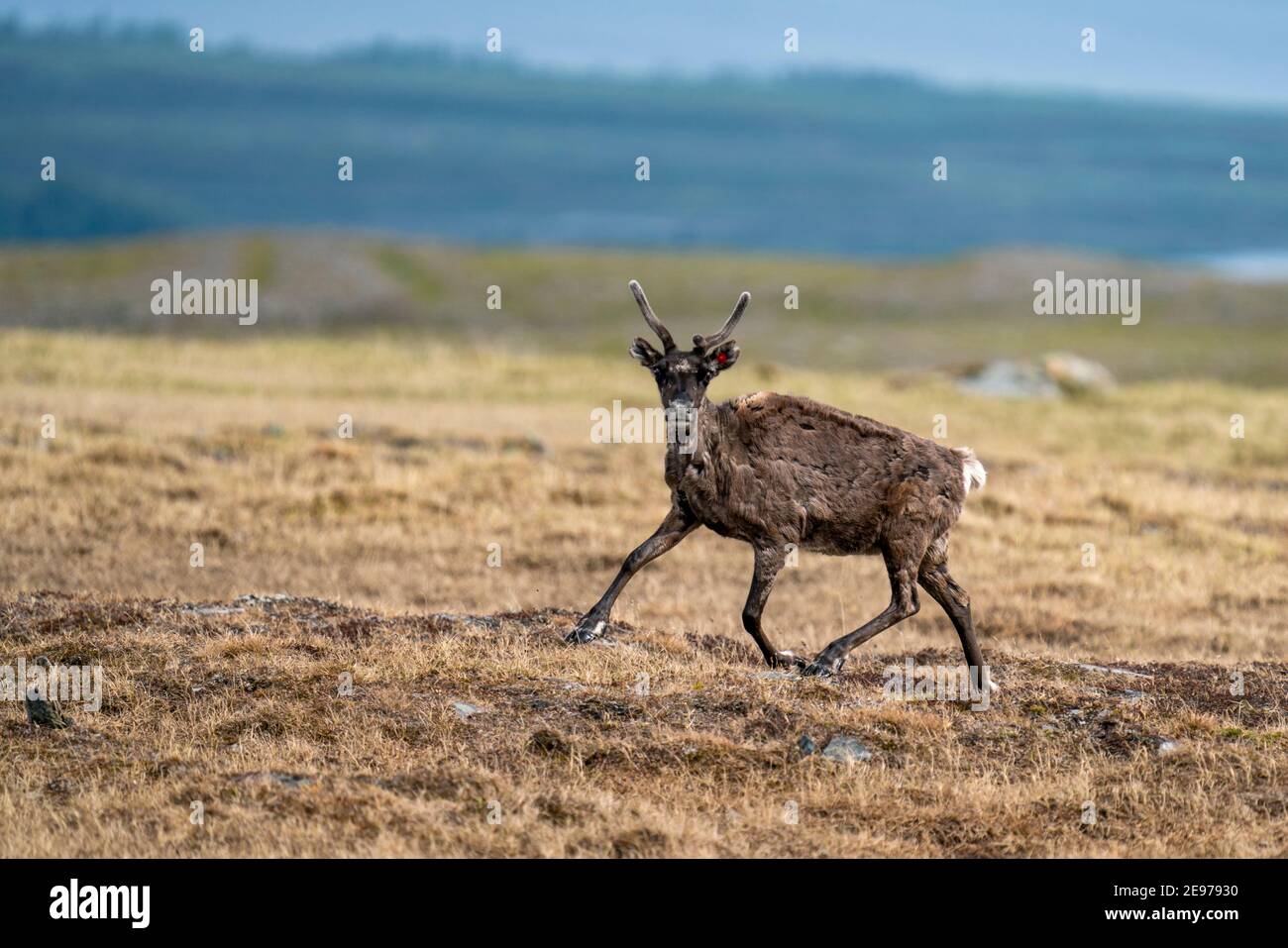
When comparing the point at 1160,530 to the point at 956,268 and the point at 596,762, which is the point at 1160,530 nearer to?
the point at 596,762

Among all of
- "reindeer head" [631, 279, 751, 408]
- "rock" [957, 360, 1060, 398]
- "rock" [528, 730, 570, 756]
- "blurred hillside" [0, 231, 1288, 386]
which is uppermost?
"blurred hillside" [0, 231, 1288, 386]

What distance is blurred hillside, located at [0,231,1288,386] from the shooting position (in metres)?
75.2

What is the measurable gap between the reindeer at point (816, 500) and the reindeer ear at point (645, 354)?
0.09 feet

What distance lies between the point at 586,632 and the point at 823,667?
6.79ft

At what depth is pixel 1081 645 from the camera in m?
17.5

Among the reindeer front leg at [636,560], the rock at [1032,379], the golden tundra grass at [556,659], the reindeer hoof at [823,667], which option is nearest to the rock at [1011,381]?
the rock at [1032,379]

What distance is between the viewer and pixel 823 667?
1278cm

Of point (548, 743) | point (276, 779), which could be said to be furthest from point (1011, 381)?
point (276, 779)

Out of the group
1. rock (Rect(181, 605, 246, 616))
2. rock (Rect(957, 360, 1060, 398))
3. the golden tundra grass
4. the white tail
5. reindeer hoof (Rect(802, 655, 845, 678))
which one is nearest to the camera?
the golden tundra grass

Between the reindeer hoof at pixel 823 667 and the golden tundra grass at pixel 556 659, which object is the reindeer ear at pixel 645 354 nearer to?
the golden tundra grass at pixel 556 659

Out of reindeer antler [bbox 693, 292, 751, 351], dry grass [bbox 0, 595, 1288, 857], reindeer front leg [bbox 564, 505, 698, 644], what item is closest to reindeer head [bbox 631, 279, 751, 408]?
reindeer antler [bbox 693, 292, 751, 351]

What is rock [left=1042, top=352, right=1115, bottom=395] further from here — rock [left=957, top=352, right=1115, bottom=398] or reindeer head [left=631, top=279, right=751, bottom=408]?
reindeer head [left=631, top=279, right=751, bottom=408]

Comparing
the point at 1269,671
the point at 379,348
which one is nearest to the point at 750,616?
the point at 1269,671

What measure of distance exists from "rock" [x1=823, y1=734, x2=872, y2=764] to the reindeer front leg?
2.53m
